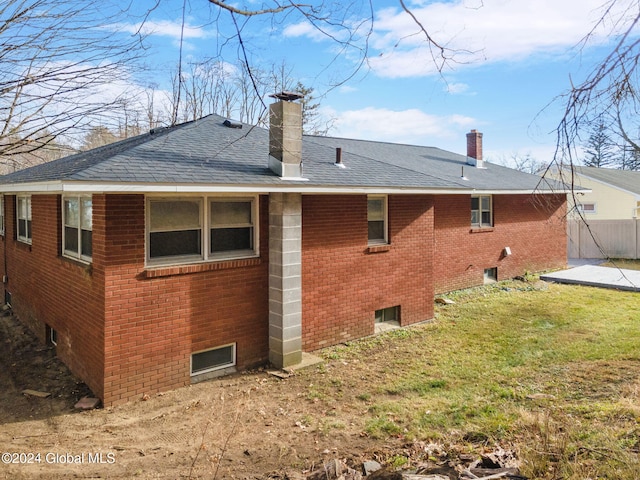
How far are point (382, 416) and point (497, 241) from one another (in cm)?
1145

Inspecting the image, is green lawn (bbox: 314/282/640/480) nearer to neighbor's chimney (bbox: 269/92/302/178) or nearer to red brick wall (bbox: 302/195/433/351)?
red brick wall (bbox: 302/195/433/351)

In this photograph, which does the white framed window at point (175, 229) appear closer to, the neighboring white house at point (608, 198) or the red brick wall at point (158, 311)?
the red brick wall at point (158, 311)

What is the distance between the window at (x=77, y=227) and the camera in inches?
283

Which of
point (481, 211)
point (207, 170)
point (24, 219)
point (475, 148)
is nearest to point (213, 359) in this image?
point (207, 170)

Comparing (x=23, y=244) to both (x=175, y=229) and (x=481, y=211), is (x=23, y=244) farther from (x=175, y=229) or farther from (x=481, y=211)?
(x=481, y=211)

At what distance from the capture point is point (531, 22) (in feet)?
12.6

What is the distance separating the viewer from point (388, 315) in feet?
33.6

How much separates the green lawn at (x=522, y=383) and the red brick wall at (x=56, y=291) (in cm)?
357

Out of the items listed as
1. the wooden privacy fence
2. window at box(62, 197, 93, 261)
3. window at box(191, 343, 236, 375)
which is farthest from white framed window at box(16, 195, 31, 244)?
the wooden privacy fence

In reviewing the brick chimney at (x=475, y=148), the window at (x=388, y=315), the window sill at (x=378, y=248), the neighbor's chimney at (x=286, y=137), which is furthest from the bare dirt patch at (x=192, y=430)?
the brick chimney at (x=475, y=148)

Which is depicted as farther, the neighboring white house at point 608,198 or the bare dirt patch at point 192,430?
the neighboring white house at point 608,198

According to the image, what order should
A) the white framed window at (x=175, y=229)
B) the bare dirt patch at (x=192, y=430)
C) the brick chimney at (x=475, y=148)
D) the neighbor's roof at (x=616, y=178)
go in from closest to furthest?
the bare dirt patch at (x=192, y=430) → the white framed window at (x=175, y=229) → the brick chimney at (x=475, y=148) → the neighbor's roof at (x=616, y=178)

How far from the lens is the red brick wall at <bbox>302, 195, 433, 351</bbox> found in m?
8.52

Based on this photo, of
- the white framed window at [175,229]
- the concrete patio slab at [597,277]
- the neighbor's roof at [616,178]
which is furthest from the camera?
the neighbor's roof at [616,178]
